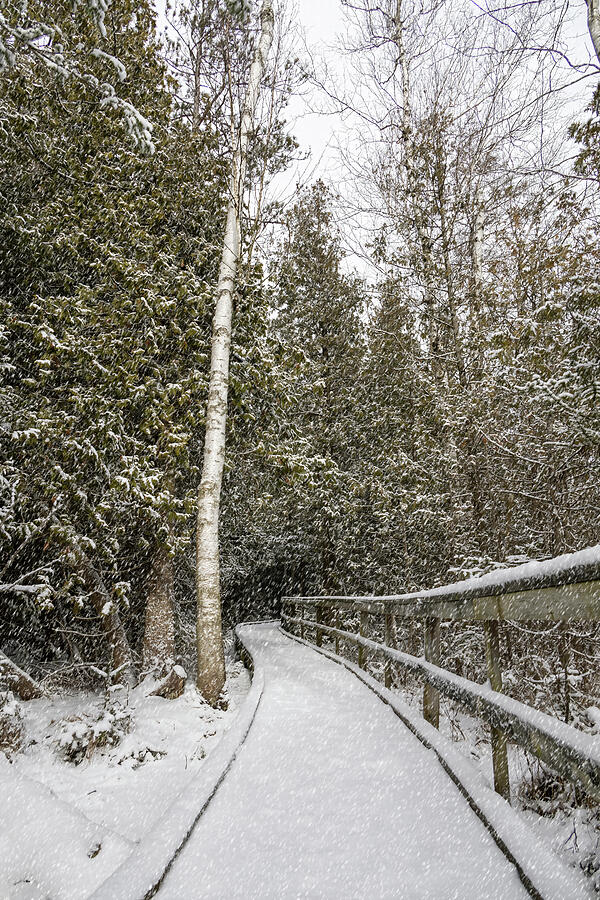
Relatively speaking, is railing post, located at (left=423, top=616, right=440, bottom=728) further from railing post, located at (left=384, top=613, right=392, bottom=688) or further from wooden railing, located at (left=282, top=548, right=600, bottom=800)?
railing post, located at (left=384, top=613, right=392, bottom=688)

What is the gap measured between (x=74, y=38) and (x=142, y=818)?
450 inches

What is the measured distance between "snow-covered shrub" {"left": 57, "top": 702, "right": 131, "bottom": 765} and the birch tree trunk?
1531mm

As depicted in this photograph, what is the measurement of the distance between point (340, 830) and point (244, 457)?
8.78m

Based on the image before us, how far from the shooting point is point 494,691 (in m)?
2.90

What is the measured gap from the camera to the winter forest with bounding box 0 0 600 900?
3166 millimetres

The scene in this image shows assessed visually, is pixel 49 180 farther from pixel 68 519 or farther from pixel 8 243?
pixel 68 519

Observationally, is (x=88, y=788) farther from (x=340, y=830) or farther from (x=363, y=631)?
(x=363, y=631)

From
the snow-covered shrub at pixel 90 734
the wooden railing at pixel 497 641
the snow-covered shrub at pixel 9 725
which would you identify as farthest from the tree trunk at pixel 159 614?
the wooden railing at pixel 497 641

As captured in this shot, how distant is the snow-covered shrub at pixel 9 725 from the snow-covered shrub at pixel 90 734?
49cm

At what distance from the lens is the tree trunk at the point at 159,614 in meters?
9.48

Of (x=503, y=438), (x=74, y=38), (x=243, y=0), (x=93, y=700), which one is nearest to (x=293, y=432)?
(x=503, y=438)

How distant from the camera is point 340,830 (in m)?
2.85

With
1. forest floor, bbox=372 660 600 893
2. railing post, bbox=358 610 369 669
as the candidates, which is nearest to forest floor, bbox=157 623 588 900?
forest floor, bbox=372 660 600 893

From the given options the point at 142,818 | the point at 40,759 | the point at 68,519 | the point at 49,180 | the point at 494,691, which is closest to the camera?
the point at 494,691
